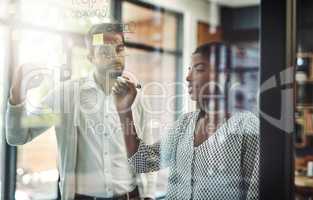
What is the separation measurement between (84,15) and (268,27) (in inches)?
32.3

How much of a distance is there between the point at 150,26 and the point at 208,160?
60cm

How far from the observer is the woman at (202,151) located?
147cm

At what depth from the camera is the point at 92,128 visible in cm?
178

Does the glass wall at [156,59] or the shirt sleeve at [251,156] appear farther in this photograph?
the glass wall at [156,59]

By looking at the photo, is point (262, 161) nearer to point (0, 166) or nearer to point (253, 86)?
point (253, 86)

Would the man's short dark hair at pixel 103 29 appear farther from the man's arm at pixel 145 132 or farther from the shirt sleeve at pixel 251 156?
the shirt sleeve at pixel 251 156

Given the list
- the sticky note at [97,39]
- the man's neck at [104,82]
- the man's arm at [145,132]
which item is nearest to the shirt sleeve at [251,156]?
the man's arm at [145,132]

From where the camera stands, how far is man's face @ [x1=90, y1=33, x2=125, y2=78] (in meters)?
1.66

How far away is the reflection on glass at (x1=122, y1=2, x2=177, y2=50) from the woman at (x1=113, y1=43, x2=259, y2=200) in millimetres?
175

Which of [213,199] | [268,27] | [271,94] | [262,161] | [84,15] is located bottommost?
[213,199]

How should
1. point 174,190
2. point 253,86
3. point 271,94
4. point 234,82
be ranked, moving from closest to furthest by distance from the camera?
1. point 271,94
2. point 253,86
3. point 234,82
4. point 174,190

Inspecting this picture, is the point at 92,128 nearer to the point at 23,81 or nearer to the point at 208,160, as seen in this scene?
the point at 23,81

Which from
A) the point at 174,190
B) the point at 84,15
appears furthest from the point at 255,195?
the point at 84,15

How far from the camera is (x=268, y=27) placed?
1276 millimetres
